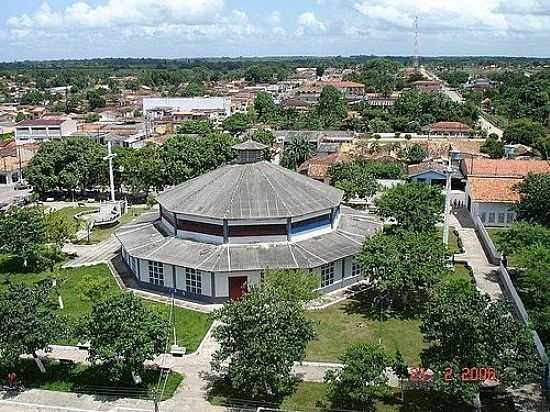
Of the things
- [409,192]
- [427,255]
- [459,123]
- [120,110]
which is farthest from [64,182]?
[120,110]

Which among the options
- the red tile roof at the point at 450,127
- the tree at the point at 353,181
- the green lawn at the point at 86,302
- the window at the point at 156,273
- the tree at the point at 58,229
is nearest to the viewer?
the green lawn at the point at 86,302

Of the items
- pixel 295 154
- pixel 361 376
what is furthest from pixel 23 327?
pixel 295 154

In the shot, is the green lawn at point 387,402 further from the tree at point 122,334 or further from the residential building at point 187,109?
the residential building at point 187,109

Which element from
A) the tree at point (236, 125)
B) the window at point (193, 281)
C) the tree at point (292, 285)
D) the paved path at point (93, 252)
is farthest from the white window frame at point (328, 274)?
the tree at point (236, 125)

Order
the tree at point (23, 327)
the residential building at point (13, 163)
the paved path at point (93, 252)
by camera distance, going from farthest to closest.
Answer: the residential building at point (13, 163)
the paved path at point (93, 252)
the tree at point (23, 327)

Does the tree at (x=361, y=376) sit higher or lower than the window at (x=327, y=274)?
higher

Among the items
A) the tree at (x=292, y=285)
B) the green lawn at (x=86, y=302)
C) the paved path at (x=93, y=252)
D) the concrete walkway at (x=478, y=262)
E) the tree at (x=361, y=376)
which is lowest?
the paved path at (x=93, y=252)

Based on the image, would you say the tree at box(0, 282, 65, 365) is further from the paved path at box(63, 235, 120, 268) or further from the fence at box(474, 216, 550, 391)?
the fence at box(474, 216, 550, 391)

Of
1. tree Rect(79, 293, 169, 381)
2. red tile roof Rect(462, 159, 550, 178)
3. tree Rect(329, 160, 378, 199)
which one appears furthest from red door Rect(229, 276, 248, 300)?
red tile roof Rect(462, 159, 550, 178)
